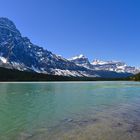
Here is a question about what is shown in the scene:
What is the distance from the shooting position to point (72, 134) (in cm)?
2075

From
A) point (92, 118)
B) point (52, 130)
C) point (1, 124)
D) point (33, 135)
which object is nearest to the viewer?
point (33, 135)

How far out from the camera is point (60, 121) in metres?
26.1

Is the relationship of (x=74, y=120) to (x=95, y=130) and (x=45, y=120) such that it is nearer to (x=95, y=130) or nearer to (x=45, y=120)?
(x=45, y=120)

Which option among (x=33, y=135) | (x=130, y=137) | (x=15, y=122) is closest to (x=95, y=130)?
(x=130, y=137)

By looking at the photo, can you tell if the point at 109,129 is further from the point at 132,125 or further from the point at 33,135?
A: the point at 33,135

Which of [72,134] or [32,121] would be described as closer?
[72,134]

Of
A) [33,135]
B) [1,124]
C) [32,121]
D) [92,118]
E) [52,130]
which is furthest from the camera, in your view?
[92,118]

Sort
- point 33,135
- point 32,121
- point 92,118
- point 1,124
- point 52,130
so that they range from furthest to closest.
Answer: point 92,118 < point 32,121 < point 1,124 < point 52,130 < point 33,135

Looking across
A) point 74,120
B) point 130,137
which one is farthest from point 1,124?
point 130,137

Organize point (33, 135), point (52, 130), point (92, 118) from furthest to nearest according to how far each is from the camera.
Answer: point (92, 118) → point (52, 130) → point (33, 135)

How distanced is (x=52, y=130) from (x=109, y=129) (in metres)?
4.38

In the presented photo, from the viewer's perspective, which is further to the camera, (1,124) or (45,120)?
(45,120)

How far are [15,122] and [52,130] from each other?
496 centimetres

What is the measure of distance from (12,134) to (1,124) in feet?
13.9
